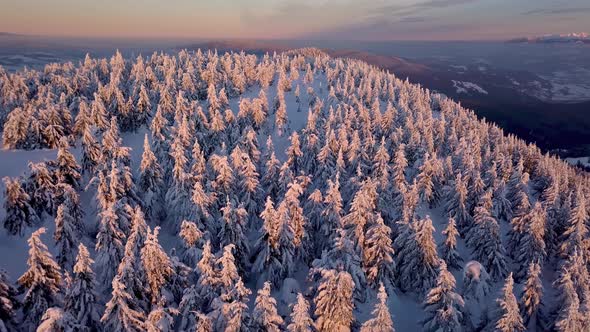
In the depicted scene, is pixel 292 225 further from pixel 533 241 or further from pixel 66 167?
pixel 533 241

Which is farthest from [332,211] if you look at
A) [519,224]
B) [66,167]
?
[66,167]

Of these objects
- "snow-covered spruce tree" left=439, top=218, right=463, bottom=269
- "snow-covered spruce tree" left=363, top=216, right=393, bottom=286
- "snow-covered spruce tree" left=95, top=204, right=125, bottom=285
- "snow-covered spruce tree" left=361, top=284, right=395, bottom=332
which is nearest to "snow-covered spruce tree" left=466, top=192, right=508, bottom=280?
"snow-covered spruce tree" left=439, top=218, right=463, bottom=269

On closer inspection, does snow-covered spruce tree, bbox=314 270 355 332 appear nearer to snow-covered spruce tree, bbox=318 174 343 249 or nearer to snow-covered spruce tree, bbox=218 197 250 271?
snow-covered spruce tree, bbox=218 197 250 271

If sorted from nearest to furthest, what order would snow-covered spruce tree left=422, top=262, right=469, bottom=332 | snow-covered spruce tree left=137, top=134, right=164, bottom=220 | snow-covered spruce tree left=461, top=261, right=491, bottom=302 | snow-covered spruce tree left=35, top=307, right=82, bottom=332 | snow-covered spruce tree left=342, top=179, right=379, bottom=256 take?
snow-covered spruce tree left=35, top=307, right=82, bottom=332, snow-covered spruce tree left=422, top=262, right=469, bottom=332, snow-covered spruce tree left=461, top=261, right=491, bottom=302, snow-covered spruce tree left=342, top=179, right=379, bottom=256, snow-covered spruce tree left=137, top=134, right=164, bottom=220

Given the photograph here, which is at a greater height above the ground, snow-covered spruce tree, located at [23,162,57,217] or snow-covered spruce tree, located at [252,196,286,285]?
snow-covered spruce tree, located at [23,162,57,217]

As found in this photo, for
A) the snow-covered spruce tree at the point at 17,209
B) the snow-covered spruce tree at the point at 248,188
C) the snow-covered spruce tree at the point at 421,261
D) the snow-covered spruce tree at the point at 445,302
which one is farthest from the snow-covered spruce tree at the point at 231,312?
the snow-covered spruce tree at the point at 17,209
